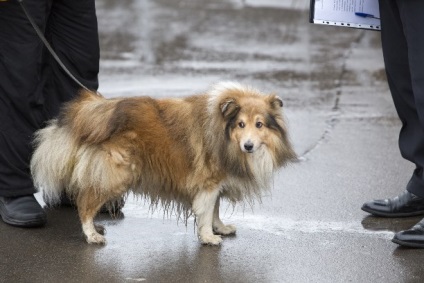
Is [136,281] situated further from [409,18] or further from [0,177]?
[409,18]

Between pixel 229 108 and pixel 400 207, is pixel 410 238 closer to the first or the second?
pixel 400 207

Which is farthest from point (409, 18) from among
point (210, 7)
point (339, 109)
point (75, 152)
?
point (210, 7)

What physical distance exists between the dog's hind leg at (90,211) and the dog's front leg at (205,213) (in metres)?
0.52

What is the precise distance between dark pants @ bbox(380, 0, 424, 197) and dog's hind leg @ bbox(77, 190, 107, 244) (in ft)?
6.02

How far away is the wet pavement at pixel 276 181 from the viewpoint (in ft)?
16.6

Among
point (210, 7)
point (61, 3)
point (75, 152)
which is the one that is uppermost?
point (61, 3)

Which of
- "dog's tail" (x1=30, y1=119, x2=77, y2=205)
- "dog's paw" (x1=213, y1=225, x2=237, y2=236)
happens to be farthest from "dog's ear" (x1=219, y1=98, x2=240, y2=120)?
"dog's tail" (x1=30, y1=119, x2=77, y2=205)

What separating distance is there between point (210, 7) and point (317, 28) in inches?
80.2

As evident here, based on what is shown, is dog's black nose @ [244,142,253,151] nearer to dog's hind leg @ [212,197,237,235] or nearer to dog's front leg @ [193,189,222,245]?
dog's front leg @ [193,189,222,245]

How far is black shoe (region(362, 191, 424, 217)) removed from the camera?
5949 millimetres

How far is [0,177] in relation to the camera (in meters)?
5.83

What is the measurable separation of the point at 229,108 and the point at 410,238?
4.03 feet

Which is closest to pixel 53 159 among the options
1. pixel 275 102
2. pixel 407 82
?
pixel 275 102

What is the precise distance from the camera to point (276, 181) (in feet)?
21.8
